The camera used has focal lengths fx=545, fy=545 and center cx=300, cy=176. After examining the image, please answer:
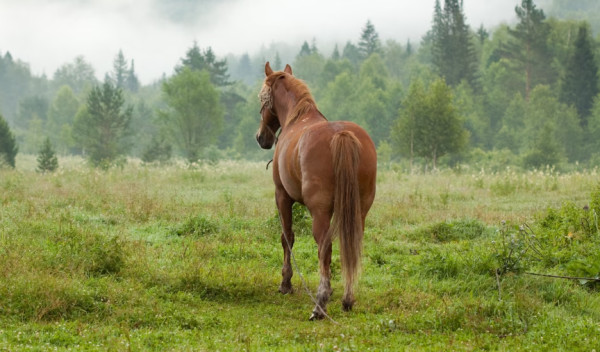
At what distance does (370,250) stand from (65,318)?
189 inches

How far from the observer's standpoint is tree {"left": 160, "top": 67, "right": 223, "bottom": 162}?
46125mm

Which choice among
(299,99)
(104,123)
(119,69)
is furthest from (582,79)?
(119,69)

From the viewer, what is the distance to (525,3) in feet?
192

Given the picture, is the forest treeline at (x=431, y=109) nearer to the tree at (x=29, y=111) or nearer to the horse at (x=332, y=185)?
→ the tree at (x=29, y=111)

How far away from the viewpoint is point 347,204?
5.36 meters

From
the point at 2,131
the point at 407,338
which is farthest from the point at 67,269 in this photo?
the point at 2,131

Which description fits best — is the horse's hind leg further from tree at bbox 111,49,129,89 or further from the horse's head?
tree at bbox 111,49,129,89

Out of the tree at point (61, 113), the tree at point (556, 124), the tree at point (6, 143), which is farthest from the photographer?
A: the tree at point (61, 113)

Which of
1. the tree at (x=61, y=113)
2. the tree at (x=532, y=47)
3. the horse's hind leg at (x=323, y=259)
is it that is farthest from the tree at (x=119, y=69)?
the horse's hind leg at (x=323, y=259)

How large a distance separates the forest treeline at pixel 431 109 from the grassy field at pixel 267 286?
865 inches

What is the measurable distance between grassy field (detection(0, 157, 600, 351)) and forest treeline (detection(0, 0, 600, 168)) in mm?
21976

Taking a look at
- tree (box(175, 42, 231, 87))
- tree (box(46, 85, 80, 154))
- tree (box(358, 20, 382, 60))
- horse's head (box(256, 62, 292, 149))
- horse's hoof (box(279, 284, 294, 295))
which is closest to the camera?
horse's hoof (box(279, 284, 294, 295))

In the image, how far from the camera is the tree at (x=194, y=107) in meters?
46.1

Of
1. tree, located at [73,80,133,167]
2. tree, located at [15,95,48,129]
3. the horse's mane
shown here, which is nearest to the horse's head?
the horse's mane
